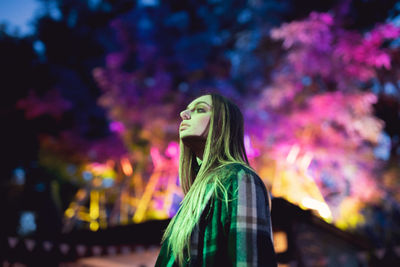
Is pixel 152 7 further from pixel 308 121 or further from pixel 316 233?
pixel 316 233

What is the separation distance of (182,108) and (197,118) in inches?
343

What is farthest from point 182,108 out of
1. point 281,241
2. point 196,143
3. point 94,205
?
point 196,143

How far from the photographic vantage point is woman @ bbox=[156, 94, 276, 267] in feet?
4.05

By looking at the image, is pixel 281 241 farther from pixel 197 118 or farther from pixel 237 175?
pixel 237 175

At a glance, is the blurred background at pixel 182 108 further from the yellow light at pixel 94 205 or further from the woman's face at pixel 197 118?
the woman's face at pixel 197 118

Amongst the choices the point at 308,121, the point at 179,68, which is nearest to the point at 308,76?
the point at 308,121

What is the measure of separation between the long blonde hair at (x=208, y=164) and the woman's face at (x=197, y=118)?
0.03m

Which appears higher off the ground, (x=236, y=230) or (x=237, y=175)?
(x=237, y=175)

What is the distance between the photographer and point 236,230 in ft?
4.07

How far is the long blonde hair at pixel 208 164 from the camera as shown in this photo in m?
1.40

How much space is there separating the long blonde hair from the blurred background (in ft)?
10.3

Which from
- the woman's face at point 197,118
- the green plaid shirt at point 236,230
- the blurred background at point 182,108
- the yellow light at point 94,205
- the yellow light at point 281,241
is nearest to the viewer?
the green plaid shirt at point 236,230

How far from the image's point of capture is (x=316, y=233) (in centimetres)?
636

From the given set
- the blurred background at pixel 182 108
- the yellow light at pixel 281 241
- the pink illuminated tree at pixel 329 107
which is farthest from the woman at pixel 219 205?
the pink illuminated tree at pixel 329 107
